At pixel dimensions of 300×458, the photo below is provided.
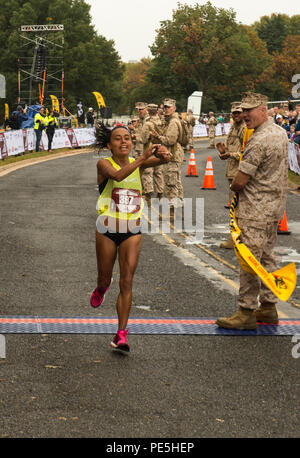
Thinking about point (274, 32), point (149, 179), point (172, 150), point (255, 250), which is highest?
point (274, 32)

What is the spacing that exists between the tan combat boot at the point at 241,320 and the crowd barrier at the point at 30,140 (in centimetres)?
1831

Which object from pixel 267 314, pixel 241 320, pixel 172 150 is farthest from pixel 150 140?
pixel 241 320

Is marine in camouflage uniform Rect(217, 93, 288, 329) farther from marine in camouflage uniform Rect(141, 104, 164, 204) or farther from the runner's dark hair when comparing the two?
marine in camouflage uniform Rect(141, 104, 164, 204)

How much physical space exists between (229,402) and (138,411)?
0.64 meters

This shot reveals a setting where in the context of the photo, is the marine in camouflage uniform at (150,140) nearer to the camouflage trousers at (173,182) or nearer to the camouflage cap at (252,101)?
the camouflage trousers at (173,182)

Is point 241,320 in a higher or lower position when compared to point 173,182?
lower

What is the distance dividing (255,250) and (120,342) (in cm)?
159

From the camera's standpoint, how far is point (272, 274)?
6.78 meters

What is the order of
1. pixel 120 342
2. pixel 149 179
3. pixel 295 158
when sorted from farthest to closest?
pixel 295 158
pixel 149 179
pixel 120 342

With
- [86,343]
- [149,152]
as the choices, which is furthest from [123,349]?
[149,152]

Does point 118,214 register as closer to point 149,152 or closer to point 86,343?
point 149,152

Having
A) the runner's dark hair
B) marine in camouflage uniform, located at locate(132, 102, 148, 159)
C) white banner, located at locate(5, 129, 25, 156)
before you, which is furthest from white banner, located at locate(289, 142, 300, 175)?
the runner's dark hair

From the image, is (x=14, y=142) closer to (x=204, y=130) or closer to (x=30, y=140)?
(x=30, y=140)

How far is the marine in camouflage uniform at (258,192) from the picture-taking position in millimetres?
6703
